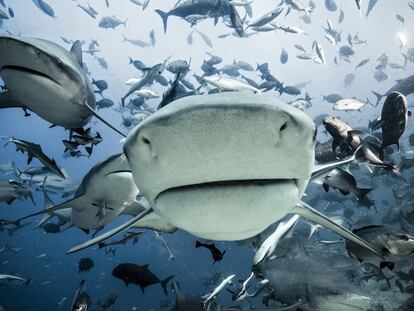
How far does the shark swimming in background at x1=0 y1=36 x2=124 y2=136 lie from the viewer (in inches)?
118

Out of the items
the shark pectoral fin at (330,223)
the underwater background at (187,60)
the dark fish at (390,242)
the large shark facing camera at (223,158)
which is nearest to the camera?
the large shark facing camera at (223,158)

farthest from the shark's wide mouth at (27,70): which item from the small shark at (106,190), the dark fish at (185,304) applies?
the dark fish at (185,304)

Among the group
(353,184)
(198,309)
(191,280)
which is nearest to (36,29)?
(191,280)

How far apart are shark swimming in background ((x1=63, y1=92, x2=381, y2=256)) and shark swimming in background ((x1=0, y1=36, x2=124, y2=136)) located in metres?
2.17

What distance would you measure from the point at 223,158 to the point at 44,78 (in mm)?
2754

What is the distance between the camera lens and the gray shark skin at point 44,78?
9.84 feet

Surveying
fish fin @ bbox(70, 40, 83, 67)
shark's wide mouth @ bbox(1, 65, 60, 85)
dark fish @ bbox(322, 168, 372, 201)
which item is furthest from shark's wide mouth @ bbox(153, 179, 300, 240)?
fish fin @ bbox(70, 40, 83, 67)

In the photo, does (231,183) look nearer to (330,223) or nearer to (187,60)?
(330,223)

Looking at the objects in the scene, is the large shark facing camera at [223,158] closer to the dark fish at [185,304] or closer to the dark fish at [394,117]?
the dark fish at [394,117]

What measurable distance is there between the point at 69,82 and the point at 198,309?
6.26m

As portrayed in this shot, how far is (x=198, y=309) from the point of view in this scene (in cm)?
761

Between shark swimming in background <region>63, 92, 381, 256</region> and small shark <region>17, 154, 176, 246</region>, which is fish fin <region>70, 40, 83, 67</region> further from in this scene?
shark swimming in background <region>63, 92, 381, 256</region>

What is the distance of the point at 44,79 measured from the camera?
3.31 m

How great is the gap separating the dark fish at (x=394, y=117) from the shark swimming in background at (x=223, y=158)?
3181 millimetres
